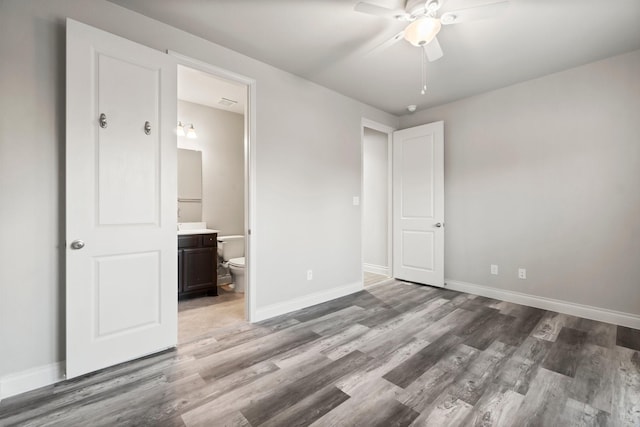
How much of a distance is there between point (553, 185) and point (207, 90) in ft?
14.0

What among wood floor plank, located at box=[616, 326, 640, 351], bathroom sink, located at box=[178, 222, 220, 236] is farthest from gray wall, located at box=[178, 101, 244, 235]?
wood floor plank, located at box=[616, 326, 640, 351]

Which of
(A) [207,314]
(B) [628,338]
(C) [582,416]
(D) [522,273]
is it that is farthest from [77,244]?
(B) [628,338]

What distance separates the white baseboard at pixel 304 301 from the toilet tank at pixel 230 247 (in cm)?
140

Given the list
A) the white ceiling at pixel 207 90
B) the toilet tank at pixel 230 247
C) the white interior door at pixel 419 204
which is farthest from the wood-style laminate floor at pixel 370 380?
the white ceiling at pixel 207 90

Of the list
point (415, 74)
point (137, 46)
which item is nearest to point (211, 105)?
point (137, 46)

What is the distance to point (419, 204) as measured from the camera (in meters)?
4.00

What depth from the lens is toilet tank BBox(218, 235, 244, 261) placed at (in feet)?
12.9

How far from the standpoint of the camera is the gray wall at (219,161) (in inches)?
162

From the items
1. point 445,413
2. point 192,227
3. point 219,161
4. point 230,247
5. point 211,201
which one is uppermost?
point 219,161

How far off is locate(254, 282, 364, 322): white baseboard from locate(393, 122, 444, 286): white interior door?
95 cm

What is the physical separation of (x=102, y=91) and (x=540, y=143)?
4123 millimetres

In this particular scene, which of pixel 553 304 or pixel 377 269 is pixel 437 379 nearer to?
pixel 553 304

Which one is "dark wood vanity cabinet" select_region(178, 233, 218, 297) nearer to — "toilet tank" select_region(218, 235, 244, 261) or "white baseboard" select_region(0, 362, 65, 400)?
"toilet tank" select_region(218, 235, 244, 261)

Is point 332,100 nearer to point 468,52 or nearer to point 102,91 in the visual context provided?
point 468,52
